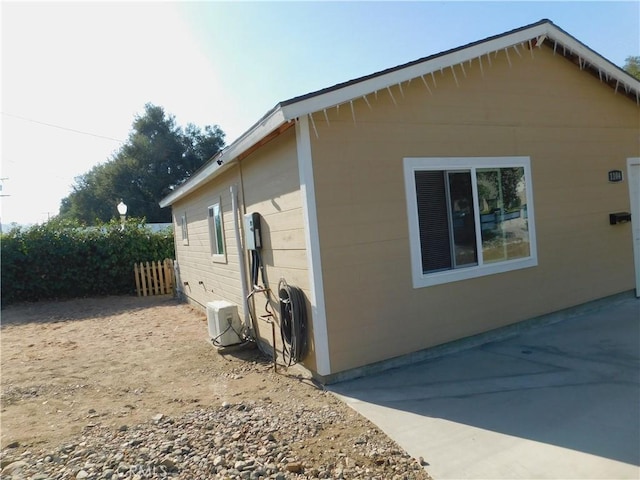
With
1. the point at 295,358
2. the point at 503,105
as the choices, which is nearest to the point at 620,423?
the point at 295,358

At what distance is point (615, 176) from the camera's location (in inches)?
265

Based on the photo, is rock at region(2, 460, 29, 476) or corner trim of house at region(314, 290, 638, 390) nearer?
rock at region(2, 460, 29, 476)

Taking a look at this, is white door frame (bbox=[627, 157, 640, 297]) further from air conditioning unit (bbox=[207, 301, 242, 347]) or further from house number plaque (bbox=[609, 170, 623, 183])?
air conditioning unit (bbox=[207, 301, 242, 347])

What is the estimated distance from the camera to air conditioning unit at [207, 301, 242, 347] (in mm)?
6004

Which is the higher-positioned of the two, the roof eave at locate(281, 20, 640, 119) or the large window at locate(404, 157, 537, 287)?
the roof eave at locate(281, 20, 640, 119)

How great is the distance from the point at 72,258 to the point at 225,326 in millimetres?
9251

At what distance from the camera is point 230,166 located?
20.5 ft

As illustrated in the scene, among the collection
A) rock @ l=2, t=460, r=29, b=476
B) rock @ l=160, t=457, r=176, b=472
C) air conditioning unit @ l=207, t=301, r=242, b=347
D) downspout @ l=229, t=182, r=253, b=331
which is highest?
downspout @ l=229, t=182, r=253, b=331

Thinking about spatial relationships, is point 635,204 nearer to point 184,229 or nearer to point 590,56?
point 590,56

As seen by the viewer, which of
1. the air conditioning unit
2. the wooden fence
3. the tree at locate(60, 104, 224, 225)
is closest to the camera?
the air conditioning unit

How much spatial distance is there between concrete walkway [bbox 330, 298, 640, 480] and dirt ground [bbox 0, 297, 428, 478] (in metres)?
0.45

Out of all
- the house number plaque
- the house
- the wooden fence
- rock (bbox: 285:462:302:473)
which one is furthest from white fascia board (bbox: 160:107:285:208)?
the wooden fence

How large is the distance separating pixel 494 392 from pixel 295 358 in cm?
198

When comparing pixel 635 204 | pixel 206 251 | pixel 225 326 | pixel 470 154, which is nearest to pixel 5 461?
pixel 225 326
